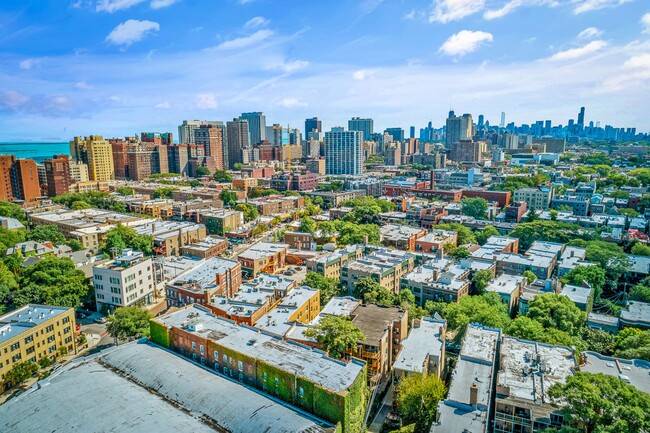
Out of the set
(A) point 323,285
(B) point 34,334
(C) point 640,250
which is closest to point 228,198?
(A) point 323,285

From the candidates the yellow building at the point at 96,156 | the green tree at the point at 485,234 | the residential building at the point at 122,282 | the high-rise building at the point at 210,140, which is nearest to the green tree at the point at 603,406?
the residential building at the point at 122,282

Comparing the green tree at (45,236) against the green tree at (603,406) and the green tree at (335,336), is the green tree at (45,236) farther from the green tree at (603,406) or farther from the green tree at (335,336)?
the green tree at (603,406)

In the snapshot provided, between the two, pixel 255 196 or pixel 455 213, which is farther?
pixel 255 196

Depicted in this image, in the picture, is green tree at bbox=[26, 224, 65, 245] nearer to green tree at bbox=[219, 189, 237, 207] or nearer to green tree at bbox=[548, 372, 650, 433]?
green tree at bbox=[219, 189, 237, 207]

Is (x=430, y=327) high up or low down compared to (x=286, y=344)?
down

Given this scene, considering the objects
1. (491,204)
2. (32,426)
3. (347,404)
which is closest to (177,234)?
(32,426)

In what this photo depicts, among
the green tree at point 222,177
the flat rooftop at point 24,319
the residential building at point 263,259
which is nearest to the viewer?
the flat rooftop at point 24,319

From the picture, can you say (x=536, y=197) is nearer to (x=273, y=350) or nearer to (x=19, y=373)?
(x=273, y=350)

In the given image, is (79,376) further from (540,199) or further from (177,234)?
(540,199)
